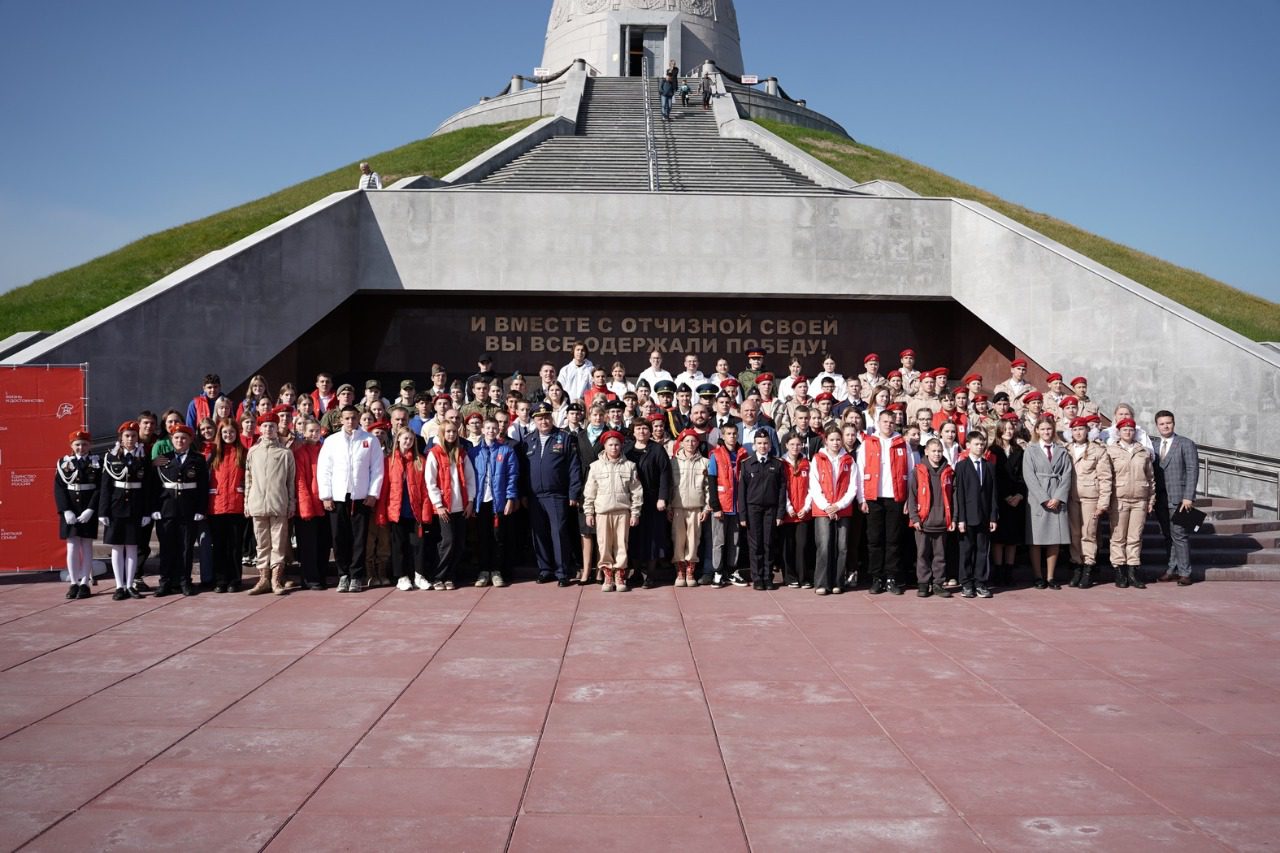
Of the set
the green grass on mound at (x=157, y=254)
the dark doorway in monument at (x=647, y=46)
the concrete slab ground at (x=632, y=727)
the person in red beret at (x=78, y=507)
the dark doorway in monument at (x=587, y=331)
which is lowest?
the concrete slab ground at (x=632, y=727)

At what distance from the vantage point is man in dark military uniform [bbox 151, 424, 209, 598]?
31.2ft

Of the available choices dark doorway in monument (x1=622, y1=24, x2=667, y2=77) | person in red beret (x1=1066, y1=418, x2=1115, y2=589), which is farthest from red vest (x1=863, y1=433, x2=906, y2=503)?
dark doorway in monument (x1=622, y1=24, x2=667, y2=77)

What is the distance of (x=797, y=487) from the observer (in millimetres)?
10344

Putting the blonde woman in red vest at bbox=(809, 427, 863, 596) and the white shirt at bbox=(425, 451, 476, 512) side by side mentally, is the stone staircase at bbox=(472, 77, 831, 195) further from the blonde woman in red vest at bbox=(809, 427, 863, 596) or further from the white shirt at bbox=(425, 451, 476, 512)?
the blonde woman in red vest at bbox=(809, 427, 863, 596)

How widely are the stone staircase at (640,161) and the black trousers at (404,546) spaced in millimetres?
10497

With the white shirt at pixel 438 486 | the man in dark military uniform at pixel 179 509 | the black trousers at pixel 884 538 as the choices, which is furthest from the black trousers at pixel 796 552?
the man in dark military uniform at pixel 179 509

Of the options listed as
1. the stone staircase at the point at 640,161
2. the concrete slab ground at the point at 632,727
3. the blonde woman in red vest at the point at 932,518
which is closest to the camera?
the concrete slab ground at the point at 632,727

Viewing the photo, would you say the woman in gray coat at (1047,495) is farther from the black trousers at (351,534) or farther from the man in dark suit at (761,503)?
the black trousers at (351,534)

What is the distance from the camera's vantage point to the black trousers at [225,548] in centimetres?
973

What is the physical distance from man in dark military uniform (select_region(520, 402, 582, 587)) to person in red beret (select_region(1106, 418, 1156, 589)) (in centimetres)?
569

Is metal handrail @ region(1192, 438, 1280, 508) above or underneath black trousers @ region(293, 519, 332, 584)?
above

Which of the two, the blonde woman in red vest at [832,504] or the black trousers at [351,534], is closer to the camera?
the black trousers at [351,534]

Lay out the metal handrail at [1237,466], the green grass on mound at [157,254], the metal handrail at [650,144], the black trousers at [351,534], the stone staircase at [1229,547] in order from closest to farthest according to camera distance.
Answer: the black trousers at [351,534] < the stone staircase at [1229,547] < the metal handrail at [1237,466] < the green grass on mound at [157,254] < the metal handrail at [650,144]

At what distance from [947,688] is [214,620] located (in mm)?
5919
